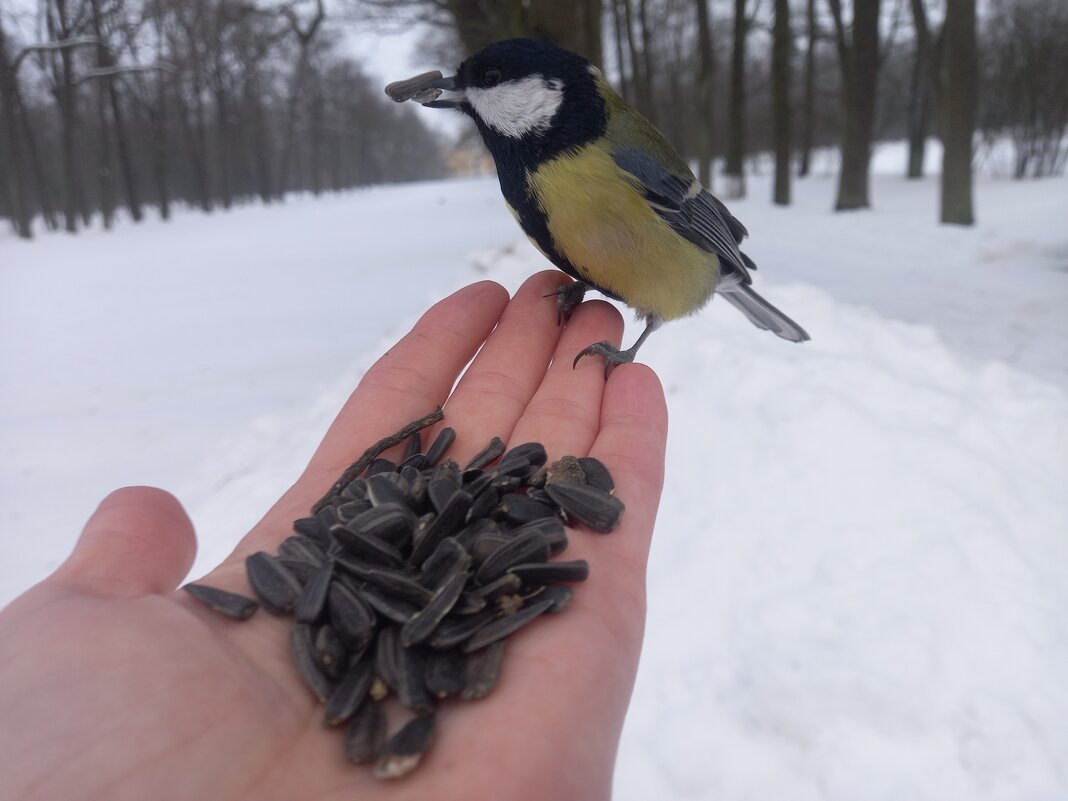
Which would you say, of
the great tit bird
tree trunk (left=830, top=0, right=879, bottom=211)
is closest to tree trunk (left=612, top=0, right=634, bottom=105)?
tree trunk (left=830, top=0, right=879, bottom=211)

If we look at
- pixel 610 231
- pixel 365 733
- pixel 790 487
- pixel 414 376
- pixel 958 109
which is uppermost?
pixel 958 109

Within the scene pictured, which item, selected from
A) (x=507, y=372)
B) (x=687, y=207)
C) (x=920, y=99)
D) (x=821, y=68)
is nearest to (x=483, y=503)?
(x=507, y=372)

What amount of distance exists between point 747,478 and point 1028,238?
262 inches

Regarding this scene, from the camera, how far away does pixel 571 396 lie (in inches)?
72.0

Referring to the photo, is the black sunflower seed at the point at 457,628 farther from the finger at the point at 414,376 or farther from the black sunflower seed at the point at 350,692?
the finger at the point at 414,376

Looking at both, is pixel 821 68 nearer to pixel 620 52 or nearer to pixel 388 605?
pixel 620 52

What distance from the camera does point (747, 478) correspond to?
264cm

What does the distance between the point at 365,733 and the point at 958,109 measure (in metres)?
9.31

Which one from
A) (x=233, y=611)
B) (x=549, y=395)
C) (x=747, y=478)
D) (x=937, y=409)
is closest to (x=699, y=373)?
(x=747, y=478)

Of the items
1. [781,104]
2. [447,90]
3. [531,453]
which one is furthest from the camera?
[781,104]

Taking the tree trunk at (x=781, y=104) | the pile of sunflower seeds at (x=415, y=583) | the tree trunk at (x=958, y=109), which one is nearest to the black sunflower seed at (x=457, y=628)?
the pile of sunflower seeds at (x=415, y=583)

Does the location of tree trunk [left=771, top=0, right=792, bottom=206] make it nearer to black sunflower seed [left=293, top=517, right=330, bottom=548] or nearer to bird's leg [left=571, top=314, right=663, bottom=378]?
bird's leg [left=571, top=314, right=663, bottom=378]

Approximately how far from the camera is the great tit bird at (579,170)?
1721mm

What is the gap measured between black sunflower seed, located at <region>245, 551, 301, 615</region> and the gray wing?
1261mm
